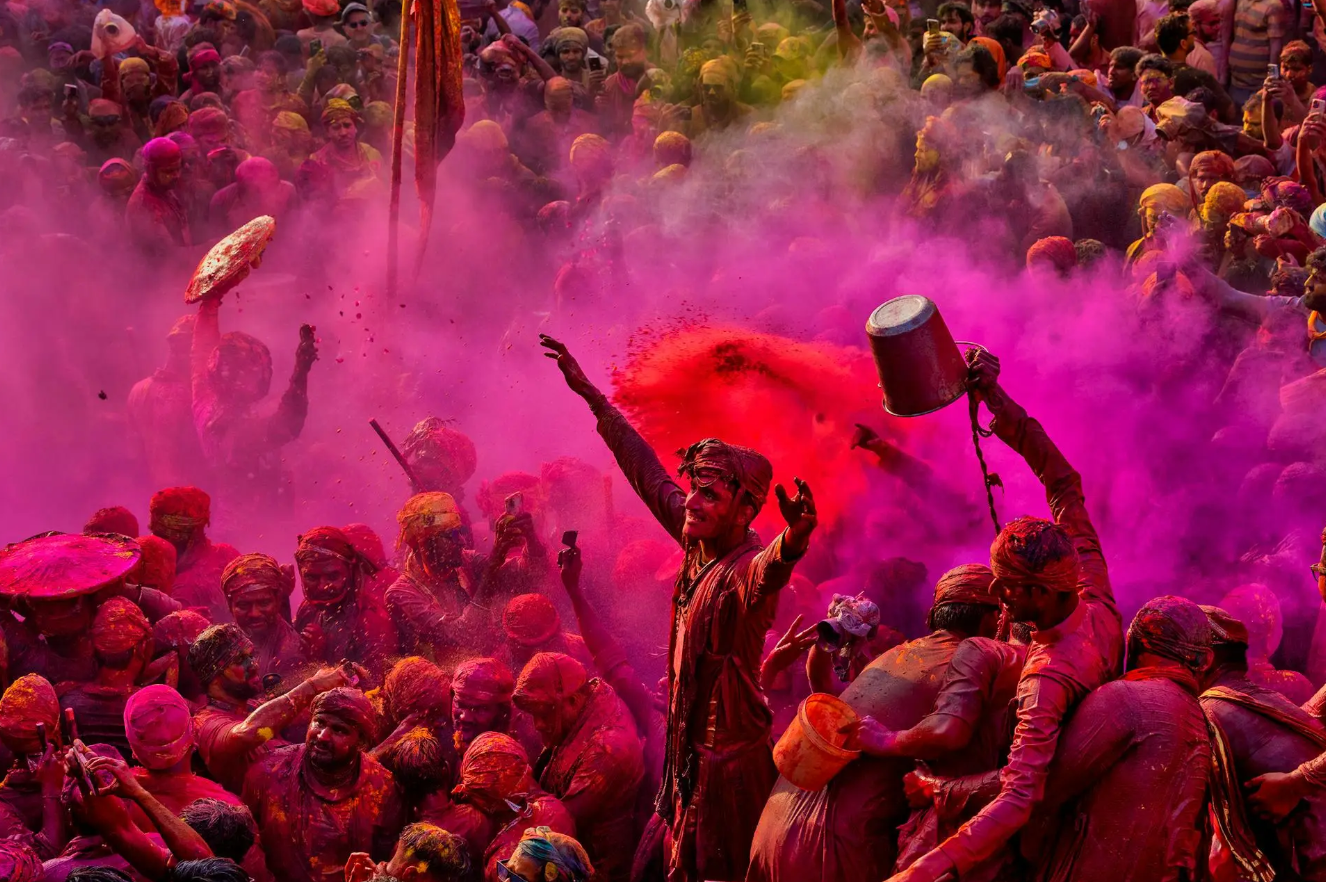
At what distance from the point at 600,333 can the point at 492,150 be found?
2456 mm

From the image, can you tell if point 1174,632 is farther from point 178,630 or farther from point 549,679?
point 178,630

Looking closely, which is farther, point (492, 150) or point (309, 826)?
point (492, 150)

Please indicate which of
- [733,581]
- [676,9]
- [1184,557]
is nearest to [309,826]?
[733,581]

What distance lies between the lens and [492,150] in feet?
40.9

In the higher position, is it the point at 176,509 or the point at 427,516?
the point at 427,516

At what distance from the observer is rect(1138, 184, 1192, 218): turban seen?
29.9 feet

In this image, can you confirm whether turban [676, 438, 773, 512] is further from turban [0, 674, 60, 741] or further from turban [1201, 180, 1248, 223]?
turban [1201, 180, 1248, 223]

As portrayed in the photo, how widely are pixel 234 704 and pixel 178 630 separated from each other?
67cm

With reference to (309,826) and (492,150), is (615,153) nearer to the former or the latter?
(492,150)

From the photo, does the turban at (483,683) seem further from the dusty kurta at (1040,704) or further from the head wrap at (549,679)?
the dusty kurta at (1040,704)

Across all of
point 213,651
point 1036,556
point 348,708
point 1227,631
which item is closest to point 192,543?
point 213,651

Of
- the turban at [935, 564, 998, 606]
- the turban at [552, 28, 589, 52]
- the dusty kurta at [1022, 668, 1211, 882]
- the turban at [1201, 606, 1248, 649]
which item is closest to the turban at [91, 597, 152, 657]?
the turban at [935, 564, 998, 606]

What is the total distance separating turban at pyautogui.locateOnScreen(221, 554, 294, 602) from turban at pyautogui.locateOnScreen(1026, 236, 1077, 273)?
15.1ft

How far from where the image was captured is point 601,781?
637 cm
